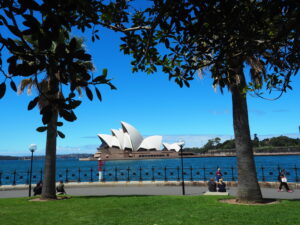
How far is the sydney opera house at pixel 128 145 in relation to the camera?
85938 millimetres

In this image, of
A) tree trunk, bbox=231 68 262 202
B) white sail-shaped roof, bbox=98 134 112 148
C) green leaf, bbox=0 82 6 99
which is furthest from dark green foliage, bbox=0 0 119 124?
white sail-shaped roof, bbox=98 134 112 148

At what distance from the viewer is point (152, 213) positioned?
25.6 feet

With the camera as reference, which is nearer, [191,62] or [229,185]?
[191,62]

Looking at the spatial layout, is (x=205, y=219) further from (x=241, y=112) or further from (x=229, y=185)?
(x=229, y=185)

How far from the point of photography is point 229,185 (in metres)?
16.8

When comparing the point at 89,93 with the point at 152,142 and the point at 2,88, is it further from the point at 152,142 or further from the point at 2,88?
the point at 152,142

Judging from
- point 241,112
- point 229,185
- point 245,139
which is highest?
point 241,112

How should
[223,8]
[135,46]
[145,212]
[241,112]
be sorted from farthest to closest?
[241,112] < [145,212] < [135,46] < [223,8]

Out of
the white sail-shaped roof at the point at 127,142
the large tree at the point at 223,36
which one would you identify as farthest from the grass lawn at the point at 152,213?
the white sail-shaped roof at the point at 127,142

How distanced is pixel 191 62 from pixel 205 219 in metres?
4.62

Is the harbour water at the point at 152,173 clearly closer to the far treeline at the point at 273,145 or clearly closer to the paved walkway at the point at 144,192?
the paved walkway at the point at 144,192

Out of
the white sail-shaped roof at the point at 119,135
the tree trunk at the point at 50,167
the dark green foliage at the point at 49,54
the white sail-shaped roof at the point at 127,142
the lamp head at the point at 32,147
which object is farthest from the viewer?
the white sail-shaped roof at the point at 127,142

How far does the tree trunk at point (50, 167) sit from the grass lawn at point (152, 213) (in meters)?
1.36

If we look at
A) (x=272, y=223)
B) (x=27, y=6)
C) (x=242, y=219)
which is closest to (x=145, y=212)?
(x=242, y=219)
